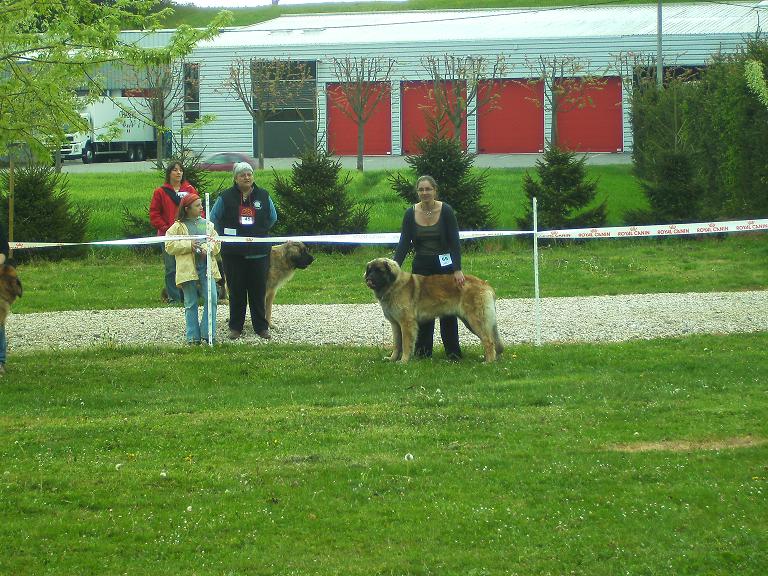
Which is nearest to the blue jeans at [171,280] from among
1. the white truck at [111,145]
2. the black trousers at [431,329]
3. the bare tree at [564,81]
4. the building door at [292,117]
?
the black trousers at [431,329]

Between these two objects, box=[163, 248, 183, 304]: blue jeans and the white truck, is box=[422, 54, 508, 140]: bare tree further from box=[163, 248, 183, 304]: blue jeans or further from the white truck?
box=[163, 248, 183, 304]: blue jeans

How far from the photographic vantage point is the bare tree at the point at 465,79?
4475cm

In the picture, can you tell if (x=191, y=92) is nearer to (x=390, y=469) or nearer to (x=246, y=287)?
(x=246, y=287)

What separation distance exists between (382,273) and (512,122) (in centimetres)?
4111

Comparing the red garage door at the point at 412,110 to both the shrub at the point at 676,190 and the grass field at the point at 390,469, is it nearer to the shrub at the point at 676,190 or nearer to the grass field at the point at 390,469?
the shrub at the point at 676,190

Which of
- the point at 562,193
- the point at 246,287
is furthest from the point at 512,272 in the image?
the point at 246,287

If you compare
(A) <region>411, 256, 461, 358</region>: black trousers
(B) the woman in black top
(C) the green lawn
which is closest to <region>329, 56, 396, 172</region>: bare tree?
(C) the green lawn

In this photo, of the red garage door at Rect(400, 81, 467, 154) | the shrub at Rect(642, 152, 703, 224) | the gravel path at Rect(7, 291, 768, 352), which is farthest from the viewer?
the red garage door at Rect(400, 81, 467, 154)

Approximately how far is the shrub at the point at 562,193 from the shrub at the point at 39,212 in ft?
31.7

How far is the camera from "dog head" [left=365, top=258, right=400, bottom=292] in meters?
11.9

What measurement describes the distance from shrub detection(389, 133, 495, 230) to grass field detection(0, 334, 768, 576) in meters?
12.1

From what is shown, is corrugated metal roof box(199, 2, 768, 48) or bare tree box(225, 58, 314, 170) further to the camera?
corrugated metal roof box(199, 2, 768, 48)

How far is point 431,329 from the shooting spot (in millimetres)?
12562

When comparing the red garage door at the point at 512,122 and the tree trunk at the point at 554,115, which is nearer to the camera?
the tree trunk at the point at 554,115
